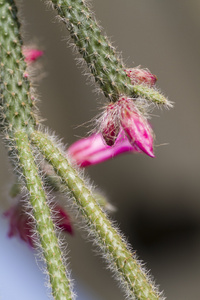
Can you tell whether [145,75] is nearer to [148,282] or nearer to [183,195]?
[148,282]

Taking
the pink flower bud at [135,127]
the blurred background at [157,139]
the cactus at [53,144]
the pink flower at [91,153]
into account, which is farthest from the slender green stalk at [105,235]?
the blurred background at [157,139]

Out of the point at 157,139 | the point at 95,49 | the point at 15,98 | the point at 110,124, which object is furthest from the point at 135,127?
the point at 157,139

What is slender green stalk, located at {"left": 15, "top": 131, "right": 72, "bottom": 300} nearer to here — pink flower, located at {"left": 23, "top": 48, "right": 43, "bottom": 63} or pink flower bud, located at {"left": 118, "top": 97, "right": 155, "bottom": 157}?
pink flower bud, located at {"left": 118, "top": 97, "right": 155, "bottom": 157}

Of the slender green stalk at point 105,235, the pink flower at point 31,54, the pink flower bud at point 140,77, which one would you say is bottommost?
the slender green stalk at point 105,235

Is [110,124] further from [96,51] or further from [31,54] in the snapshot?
[31,54]

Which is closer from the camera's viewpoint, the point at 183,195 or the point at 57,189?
the point at 57,189

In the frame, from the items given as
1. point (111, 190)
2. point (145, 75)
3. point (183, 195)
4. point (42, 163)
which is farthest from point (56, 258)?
point (183, 195)

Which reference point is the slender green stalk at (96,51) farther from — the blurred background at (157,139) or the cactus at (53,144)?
the blurred background at (157,139)

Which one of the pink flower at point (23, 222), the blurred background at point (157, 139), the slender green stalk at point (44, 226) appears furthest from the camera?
the blurred background at point (157, 139)
